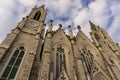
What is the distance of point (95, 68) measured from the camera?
1908 centimetres

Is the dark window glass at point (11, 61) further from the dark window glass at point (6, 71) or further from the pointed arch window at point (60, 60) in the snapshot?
the pointed arch window at point (60, 60)

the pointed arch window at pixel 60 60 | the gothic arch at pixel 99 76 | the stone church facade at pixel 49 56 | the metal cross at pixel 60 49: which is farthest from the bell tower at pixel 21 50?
the gothic arch at pixel 99 76

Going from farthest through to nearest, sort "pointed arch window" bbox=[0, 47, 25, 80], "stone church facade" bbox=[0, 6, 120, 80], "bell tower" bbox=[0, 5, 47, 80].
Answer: "stone church facade" bbox=[0, 6, 120, 80]
"bell tower" bbox=[0, 5, 47, 80]
"pointed arch window" bbox=[0, 47, 25, 80]

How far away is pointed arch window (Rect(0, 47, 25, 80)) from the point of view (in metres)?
13.8

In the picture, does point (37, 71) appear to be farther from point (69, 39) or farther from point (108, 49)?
point (108, 49)

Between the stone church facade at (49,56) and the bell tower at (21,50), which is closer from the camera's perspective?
the bell tower at (21,50)

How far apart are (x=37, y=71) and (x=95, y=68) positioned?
8.17m

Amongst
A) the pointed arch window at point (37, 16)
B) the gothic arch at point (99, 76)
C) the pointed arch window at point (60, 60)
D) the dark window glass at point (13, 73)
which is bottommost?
the dark window glass at point (13, 73)

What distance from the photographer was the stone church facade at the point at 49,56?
14781 mm

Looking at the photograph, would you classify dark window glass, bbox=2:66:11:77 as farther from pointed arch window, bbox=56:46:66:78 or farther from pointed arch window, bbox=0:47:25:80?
pointed arch window, bbox=56:46:66:78

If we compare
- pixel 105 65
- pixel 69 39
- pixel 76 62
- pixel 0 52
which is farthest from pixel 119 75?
pixel 0 52

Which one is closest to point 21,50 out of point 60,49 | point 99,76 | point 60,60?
point 60,60

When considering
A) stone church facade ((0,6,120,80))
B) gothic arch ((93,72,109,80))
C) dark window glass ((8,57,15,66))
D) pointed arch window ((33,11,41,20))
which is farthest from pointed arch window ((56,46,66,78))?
pointed arch window ((33,11,41,20))

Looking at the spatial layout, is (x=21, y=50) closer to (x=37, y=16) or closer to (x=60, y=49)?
(x=60, y=49)
